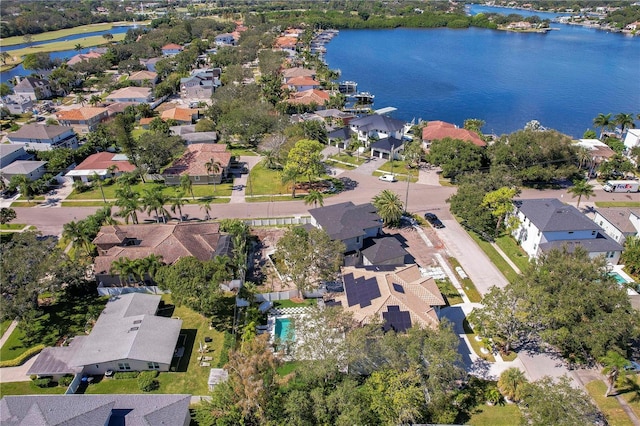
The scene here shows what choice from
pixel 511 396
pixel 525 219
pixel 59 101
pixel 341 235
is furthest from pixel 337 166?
pixel 59 101

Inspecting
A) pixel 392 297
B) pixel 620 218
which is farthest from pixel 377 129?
pixel 392 297

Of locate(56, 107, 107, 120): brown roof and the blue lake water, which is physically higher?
locate(56, 107, 107, 120): brown roof

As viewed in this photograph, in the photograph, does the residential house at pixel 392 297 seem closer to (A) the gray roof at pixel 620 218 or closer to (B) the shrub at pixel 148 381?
(B) the shrub at pixel 148 381

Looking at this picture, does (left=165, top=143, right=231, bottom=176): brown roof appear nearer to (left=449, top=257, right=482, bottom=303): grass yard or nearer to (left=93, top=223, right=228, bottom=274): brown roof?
(left=93, top=223, right=228, bottom=274): brown roof

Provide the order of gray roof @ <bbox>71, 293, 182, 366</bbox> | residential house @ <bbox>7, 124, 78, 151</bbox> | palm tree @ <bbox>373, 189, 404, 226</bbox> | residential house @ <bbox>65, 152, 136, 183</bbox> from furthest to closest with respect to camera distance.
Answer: residential house @ <bbox>7, 124, 78, 151</bbox> → residential house @ <bbox>65, 152, 136, 183</bbox> → palm tree @ <bbox>373, 189, 404, 226</bbox> → gray roof @ <bbox>71, 293, 182, 366</bbox>

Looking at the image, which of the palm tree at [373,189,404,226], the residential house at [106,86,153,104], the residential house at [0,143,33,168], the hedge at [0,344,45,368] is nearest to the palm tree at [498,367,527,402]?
the palm tree at [373,189,404,226]

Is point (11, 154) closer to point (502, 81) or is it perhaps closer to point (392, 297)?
point (392, 297)

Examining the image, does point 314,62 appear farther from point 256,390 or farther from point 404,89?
point 256,390

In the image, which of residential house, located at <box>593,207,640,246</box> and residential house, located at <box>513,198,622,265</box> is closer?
residential house, located at <box>513,198,622,265</box>
